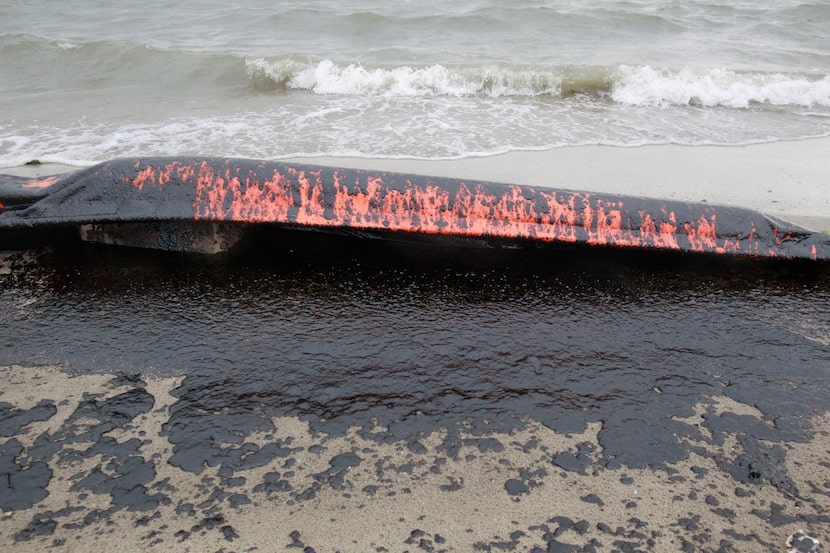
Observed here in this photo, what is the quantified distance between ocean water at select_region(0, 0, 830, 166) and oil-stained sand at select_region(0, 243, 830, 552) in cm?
346

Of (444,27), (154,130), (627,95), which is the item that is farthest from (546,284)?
(444,27)

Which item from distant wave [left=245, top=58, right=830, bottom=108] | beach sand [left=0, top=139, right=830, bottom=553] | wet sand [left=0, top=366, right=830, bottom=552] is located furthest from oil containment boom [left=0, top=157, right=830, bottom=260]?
distant wave [left=245, top=58, right=830, bottom=108]

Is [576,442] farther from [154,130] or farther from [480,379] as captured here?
[154,130]

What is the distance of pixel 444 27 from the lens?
13.7 meters

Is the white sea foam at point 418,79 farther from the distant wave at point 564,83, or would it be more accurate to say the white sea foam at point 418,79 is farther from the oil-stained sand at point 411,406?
the oil-stained sand at point 411,406

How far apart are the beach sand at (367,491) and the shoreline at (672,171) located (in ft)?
9.99

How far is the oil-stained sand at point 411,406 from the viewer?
1.70m

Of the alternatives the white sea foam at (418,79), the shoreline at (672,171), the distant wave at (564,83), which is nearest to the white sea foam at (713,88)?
the distant wave at (564,83)

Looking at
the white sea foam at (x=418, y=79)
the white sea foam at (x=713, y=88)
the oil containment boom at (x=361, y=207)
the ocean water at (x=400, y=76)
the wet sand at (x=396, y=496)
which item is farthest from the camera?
the white sea foam at (x=418, y=79)

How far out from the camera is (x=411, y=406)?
2168mm

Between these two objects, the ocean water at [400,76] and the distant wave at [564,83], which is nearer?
the ocean water at [400,76]

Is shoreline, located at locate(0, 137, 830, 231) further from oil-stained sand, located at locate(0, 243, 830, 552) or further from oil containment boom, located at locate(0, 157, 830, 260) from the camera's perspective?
oil-stained sand, located at locate(0, 243, 830, 552)

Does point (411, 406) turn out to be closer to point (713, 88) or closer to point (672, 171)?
point (672, 171)

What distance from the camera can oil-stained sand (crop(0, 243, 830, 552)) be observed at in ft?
5.58
